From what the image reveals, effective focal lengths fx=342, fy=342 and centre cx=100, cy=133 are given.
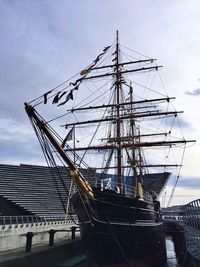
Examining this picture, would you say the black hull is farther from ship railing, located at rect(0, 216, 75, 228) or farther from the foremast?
ship railing, located at rect(0, 216, 75, 228)

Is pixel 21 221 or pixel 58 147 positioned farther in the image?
pixel 21 221

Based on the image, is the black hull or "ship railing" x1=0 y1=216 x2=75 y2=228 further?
"ship railing" x1=0 y1=216 x2=75 y2=228

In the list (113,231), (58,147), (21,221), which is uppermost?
(58,147)

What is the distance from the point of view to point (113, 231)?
63.7 feet

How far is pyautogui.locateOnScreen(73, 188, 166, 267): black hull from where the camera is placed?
62.4ft

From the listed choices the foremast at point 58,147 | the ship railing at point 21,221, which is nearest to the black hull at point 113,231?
the foremast at point 58,147

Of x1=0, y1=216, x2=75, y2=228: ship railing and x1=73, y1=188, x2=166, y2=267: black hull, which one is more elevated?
x1=0, y1=216, x2=75, y2=228: ship railing

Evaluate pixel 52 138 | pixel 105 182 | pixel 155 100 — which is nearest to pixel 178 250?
pixel 155 100

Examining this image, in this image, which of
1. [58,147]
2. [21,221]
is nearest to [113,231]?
[58,147]

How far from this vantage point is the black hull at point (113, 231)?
19.0 meters

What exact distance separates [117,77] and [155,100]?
4.37 metres

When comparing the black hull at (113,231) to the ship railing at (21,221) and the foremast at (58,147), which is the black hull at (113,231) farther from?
the ship railing at (21,221)

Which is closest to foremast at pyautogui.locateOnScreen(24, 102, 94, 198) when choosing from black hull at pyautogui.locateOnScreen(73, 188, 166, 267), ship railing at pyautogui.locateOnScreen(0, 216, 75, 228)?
black hull at pyautogui.locateOnScreen(73, 188, 166, 267)

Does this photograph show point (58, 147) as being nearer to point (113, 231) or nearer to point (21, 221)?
point (113, 231)
